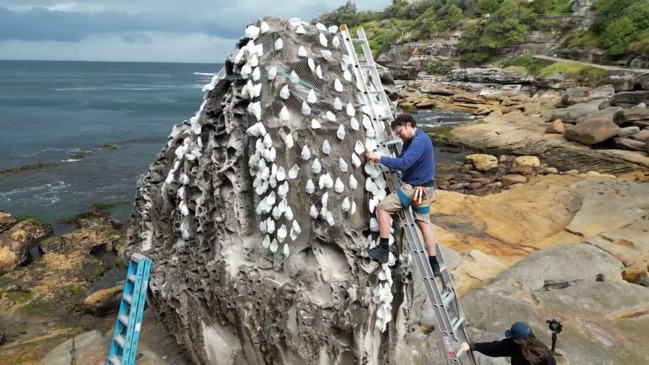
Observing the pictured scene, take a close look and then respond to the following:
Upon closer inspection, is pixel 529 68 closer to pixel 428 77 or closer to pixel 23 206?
pixel 428 77

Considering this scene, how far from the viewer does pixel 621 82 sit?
35.2 metres

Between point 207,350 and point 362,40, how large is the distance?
4.75 meters

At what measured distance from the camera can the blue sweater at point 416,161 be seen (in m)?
5.29

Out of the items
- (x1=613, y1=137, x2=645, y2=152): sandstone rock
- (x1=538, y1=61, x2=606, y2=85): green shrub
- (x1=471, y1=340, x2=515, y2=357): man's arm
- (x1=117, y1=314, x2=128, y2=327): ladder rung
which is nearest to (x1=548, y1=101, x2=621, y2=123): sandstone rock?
(x1=613, y1=137, x2=645, y2=152): sandstone rock

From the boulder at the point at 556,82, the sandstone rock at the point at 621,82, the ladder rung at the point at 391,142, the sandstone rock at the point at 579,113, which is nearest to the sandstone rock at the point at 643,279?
the ladder rung at the point at 391,142

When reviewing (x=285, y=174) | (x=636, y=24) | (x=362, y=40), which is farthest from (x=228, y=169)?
(x=636, y=24)

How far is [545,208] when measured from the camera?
15391 millimetres

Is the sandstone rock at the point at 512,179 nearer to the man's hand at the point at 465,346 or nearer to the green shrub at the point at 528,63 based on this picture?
the man's hand at the point at 465,346

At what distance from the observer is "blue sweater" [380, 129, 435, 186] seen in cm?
529

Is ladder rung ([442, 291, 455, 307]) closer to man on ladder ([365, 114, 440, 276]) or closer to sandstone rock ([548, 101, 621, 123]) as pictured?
man on ladder ([365, 114, 440, 276])

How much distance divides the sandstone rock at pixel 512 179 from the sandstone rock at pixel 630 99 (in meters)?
13.6

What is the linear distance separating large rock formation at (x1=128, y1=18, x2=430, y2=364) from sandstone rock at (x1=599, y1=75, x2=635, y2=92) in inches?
1415

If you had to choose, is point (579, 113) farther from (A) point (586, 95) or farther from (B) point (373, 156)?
(B) point (373, 156)

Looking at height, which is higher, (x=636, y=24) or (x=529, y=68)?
(x=636, y=24)
